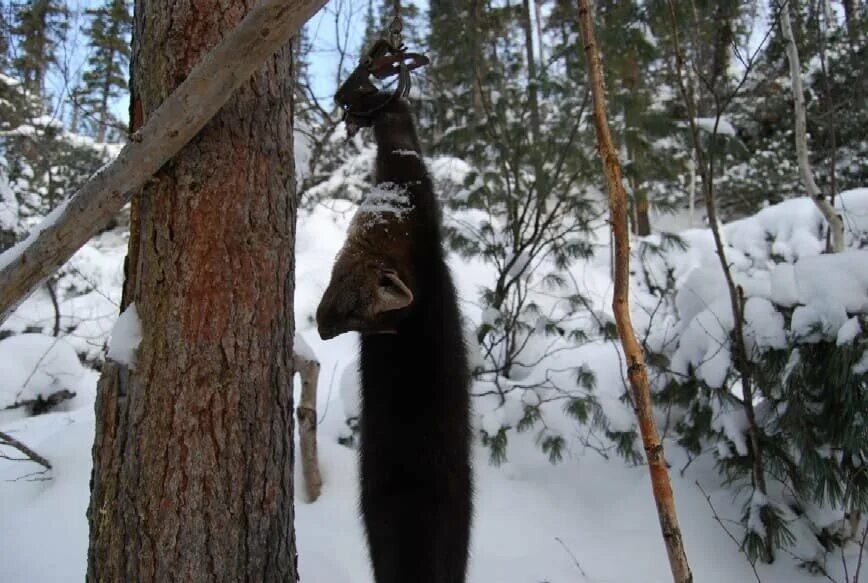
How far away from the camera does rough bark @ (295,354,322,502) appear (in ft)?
11.7

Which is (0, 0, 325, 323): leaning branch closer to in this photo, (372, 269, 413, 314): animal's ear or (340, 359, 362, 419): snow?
(372, 269, 413, 314): animal's ear

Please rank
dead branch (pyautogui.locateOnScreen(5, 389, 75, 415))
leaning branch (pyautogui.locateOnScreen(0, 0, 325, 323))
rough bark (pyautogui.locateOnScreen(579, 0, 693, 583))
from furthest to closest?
dead branch (pyautogui.locateOnScreen(5, 389, 75, 415)), rough bark (pyautogui.locateOnScreen(579, 0, 693, 583)), leaning branch (pyautogui.locateOnScreen(0, 0, 325, 323))

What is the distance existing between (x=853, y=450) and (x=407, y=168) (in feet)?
8.62

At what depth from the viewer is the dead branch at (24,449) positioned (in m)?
3.24

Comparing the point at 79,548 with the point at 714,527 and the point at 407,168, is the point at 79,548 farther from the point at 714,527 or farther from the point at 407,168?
the point at 714,527

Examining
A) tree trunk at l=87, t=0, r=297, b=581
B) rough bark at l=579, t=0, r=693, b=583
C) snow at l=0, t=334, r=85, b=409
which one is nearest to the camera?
tree trunk at l=87, t=0, r=297, b=581

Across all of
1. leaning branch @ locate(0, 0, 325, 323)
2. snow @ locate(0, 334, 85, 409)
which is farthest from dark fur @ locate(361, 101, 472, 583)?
snow @ locate(0, 334, 85, 409)

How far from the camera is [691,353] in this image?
3555 mm

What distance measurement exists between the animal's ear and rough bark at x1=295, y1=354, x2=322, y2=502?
239 centimetres

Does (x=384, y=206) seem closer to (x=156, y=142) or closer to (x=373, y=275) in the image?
(x=373, y=275)

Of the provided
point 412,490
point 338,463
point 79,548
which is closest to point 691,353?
point 338,463

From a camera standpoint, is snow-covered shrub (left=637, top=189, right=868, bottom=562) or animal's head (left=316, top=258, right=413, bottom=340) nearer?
animal's head (left=316, top=258, right=413, bottom=340)

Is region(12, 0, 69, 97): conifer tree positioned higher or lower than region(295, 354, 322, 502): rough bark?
higher

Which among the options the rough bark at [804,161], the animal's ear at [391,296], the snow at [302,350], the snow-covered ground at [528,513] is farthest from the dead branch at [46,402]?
the rough bark at [804,161]
